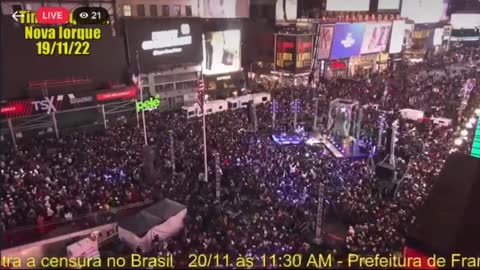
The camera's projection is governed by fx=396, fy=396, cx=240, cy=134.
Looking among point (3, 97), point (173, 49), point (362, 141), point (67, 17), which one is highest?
point (67, 17)

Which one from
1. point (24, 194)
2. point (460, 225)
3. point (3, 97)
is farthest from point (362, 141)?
point (3, 97)

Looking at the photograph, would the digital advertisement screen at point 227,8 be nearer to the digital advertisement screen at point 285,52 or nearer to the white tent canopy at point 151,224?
the digital advertisement screen at point 285,52

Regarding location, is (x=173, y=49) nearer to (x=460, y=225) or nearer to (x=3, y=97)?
(x=3, y=97)

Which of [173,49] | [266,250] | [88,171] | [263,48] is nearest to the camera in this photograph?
[266,250]

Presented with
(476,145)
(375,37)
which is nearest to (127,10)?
(476,145)

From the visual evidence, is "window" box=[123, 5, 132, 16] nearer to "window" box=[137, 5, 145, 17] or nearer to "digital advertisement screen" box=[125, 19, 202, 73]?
"window" box=[137, 5, 145, 17]

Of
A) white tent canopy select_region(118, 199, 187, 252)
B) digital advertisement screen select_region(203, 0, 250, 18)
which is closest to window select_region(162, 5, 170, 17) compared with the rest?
digital advertisement screen select_region(203, 0, 250, 18)

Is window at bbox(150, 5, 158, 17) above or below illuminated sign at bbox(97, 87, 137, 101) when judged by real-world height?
above
